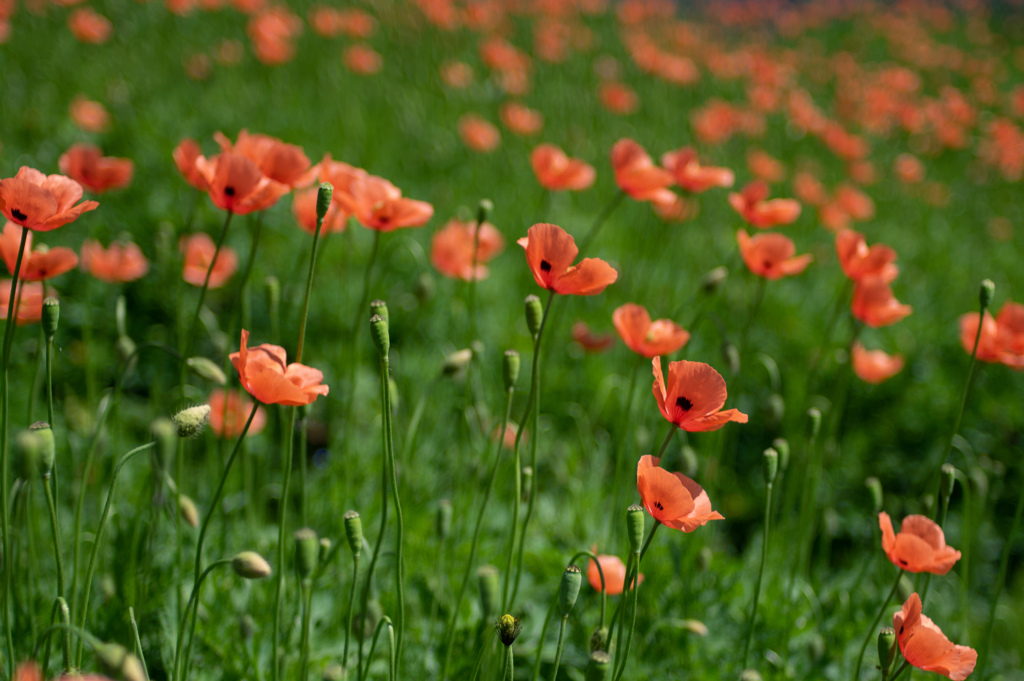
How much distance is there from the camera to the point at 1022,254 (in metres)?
5.24

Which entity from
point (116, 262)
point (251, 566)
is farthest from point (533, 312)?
point (116, 262)

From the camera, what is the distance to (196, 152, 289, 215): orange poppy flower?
147 centimetres

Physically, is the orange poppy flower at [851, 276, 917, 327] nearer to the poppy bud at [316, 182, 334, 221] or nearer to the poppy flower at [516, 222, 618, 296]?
the poppy flower at [516, 222, 618, 296]

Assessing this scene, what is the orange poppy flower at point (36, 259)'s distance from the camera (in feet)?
4.73

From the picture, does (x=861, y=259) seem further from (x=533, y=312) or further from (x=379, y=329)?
(x=379, y=329)

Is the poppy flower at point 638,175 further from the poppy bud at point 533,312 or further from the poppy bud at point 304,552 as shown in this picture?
the poppy bud at point 304,552

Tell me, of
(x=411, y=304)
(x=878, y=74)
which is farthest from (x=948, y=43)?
(x=411, y=304)

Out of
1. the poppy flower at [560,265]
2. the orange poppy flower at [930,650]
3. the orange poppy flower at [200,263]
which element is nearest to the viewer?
the orange poppy flower at [930,650]

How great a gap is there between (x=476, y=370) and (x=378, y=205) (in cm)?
114

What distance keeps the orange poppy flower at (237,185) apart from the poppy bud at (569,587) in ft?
3.17

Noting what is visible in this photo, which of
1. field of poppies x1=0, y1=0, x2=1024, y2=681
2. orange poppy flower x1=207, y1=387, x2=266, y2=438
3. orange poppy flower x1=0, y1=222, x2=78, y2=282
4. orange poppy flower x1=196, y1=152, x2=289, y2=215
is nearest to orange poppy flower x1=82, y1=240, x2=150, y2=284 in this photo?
field of poppies x1=0, y1=0, x2=1024, y2=681

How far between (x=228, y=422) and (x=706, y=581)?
145cm

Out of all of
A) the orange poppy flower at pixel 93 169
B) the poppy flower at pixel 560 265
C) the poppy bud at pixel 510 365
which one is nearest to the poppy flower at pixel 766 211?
the poppy flower at pixel 560 265

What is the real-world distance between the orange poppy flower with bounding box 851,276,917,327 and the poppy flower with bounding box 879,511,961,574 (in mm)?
736
